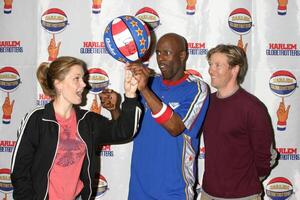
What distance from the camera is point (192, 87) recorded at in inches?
81.1

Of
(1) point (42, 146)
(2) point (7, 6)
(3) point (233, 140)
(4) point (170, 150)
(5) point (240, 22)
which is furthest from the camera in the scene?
(2) point (7, 6)

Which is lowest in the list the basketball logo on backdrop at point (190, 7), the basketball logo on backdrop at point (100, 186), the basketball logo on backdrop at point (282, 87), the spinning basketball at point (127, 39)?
the basketball logo on backdrop at point (100, 186)

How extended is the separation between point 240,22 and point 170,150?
1410 millimetres

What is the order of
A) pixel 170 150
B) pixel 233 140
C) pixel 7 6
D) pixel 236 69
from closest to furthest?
pixel 170 150
pixel 233 140
pixel 236 69
pixel 7 6

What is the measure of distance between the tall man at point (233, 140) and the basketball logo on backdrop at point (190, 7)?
71cm

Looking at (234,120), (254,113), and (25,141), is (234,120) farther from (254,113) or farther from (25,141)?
(25,141)

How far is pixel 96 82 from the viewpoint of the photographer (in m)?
2.88

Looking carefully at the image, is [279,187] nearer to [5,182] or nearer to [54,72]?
[54,72]

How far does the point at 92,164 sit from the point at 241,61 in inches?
46.9

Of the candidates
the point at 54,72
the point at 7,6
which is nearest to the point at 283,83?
the point at 54,72

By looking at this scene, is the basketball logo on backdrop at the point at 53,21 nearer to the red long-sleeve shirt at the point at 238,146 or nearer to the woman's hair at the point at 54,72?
the woman's hair at the point at 54,72

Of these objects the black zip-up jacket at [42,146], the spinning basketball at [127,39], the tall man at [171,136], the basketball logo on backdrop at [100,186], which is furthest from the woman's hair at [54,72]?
the basketball logo on backdrop at [100,186]

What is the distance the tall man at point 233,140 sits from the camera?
6.97 ft

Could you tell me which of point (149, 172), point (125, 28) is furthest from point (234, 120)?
point (125, 28)
